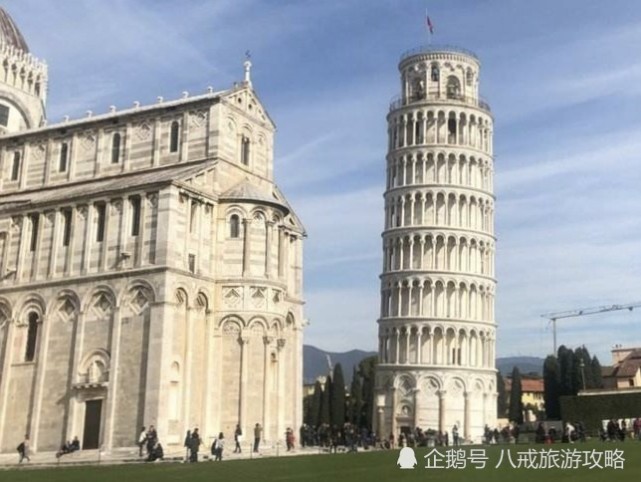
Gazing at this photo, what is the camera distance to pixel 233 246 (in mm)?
38906

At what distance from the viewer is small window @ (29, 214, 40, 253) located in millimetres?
39625

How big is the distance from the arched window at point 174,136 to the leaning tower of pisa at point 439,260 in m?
31.1

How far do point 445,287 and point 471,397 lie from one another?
9.01 meters

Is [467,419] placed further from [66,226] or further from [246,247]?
[66,226]

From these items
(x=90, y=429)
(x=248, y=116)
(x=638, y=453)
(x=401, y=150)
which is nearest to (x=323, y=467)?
(x=638, y=453)

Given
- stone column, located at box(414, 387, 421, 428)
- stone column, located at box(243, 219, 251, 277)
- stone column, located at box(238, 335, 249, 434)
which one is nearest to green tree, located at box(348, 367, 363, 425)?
stone column, located at box(414, 387, 421, 428)

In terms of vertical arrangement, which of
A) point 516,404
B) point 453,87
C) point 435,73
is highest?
point 435,73

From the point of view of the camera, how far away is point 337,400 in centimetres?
7650

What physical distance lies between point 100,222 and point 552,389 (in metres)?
56.1

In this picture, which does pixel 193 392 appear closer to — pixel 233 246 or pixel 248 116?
pixel 233 246

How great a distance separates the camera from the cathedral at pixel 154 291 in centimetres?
3553

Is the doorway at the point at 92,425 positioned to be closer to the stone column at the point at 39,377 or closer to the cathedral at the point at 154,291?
the cathedral at the point at 154,291

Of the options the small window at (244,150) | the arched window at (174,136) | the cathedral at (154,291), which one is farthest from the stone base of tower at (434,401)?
the arched window at (174,136)

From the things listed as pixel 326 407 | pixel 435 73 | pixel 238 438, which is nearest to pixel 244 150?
pixel 238 438
